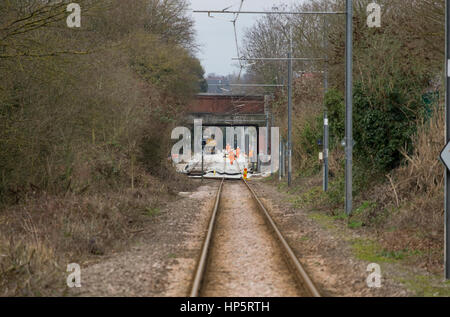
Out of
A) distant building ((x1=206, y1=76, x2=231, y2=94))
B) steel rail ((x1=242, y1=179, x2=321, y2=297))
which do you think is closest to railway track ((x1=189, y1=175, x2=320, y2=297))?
steel rail ((x1=242, y1=179, x2=321, y2=297))

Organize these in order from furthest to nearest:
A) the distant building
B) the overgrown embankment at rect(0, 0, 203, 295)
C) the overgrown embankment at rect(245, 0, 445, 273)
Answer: the distant building, the overgrown embankment at rect(245, 0, 445, 273), the overgrown embankment at rect(0, 0, 203, 295)

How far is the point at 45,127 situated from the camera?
1658 centimetres

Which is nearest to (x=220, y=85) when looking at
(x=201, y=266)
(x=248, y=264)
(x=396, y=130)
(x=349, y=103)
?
(x=396, y=130)

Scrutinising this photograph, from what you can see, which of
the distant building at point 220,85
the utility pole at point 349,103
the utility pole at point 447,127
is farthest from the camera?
the distant building at point 220,85

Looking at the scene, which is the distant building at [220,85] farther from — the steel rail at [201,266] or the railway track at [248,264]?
the steel rail at [201,266]

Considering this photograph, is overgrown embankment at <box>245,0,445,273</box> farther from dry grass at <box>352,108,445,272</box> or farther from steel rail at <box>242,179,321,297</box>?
steel rail at <box>242,179,321,297</box>

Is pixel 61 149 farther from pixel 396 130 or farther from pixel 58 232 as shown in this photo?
pixel 396 130

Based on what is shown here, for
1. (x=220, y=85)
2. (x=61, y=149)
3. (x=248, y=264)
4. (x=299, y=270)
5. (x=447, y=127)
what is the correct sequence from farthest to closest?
(x=220, y=85) < (x=61, y=149) < (x=248, y=264) < (x=299, y=270) < (x=447, y=127)

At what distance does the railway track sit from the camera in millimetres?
9719

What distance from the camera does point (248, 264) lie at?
39.3ft

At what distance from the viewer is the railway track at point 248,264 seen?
9.72 metres

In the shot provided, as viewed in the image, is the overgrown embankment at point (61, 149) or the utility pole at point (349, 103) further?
the utility pole at point (349, 103)

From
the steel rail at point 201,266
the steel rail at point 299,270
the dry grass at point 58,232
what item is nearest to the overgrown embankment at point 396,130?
the steel rail at point 299,270
